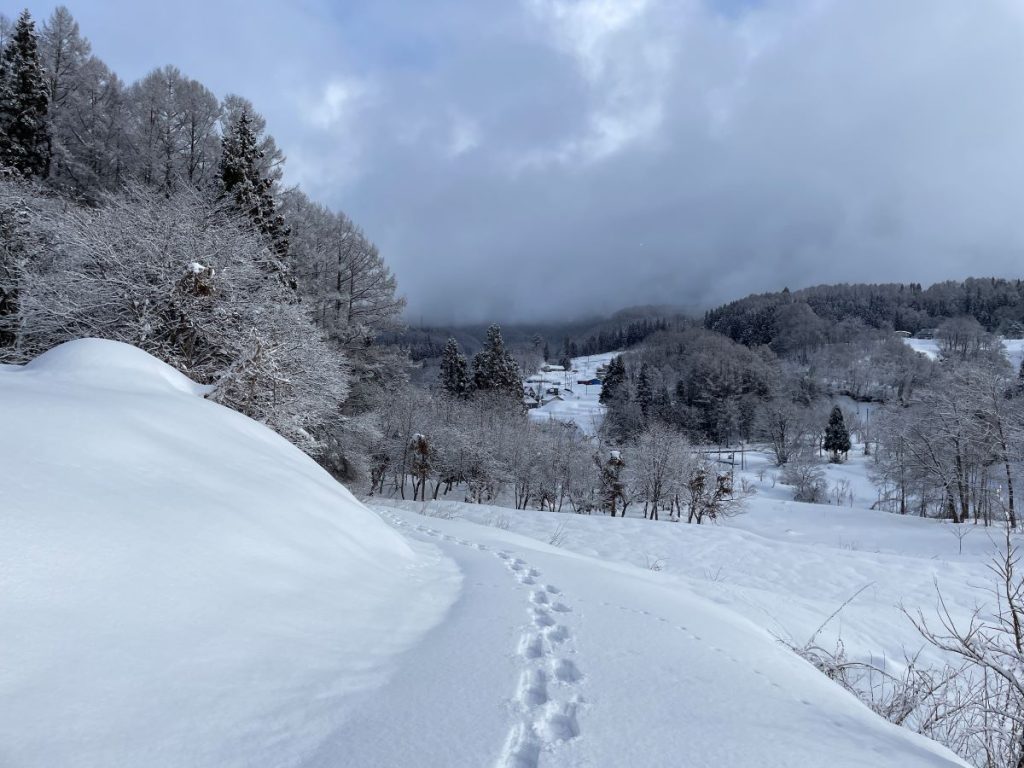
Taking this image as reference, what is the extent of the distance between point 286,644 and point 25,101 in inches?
1144

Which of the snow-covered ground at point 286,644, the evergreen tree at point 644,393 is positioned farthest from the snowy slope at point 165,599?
the evergreen tree at point 644,393

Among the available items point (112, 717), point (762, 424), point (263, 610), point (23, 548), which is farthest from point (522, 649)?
point (762, 424)

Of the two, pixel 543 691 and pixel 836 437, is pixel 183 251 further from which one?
pixel 836 437

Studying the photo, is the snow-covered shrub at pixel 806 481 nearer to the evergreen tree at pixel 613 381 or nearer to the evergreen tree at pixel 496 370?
the evergreen tree at pixel 496 370

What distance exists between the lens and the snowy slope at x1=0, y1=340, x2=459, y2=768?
1.84 meters

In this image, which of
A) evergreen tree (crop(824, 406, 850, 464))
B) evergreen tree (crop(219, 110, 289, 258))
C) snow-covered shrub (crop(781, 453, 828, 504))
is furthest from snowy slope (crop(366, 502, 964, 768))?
evergreen tree (crop(824, 406, 850, 464))

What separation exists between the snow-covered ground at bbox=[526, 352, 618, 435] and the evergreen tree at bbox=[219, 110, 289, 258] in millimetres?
53901

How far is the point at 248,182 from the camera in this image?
18203 millimetres

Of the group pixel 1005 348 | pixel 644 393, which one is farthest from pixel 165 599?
pixel 1005 348

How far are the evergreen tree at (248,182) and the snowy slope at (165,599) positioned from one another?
15.6 meters

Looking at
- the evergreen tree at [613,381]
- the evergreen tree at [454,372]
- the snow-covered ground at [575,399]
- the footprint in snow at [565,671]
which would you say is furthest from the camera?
the evergreen tree at [613,381]

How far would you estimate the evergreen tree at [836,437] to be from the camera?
75250mm

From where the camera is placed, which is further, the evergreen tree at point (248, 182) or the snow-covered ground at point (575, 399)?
the snow-covered ground at point (575, 399)

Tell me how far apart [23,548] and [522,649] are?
2.76 meters
